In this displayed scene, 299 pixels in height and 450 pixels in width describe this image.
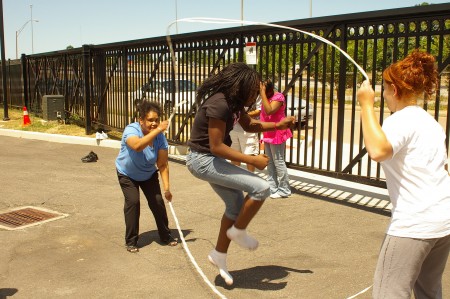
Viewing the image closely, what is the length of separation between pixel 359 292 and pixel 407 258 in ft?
5.30

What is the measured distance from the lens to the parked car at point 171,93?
417 inches

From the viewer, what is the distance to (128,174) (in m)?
5.25

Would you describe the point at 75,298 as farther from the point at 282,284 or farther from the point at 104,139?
the point at 104,139

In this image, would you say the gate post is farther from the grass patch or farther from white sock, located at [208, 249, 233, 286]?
white sock, located at [208, 249, 233, 286]

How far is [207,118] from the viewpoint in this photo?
13.0 feet

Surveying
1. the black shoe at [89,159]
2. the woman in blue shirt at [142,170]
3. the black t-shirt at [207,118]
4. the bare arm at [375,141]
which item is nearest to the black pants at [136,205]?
the woman in blue shirt at [142,170]

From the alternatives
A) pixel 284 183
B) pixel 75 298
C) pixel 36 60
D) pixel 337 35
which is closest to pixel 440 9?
pixel 337 35

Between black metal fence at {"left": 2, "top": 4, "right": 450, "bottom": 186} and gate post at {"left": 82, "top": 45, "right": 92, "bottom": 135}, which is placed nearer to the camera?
black metal fence at {"left": 2, "top": 4, "right": 450, "bottom": 186}

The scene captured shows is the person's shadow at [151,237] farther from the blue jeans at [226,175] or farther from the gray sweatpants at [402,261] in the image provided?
the gray sweatpants at [402,261]

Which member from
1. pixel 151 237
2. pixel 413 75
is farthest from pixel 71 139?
pixel 413 75

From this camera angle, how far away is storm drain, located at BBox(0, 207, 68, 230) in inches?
240

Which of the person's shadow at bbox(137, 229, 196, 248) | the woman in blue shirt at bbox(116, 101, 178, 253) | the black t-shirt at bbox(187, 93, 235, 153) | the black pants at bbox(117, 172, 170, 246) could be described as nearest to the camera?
the black t-shirt at bbox(187, 93, 235, 153)

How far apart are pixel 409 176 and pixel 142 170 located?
3176mm

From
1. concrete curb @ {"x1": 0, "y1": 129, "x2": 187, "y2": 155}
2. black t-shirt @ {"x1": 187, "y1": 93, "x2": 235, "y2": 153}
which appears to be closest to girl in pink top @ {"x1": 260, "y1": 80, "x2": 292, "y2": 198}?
black t-shirt @ {"x1": 187, "y1": 93, "x2": 235, "y2": 153}
